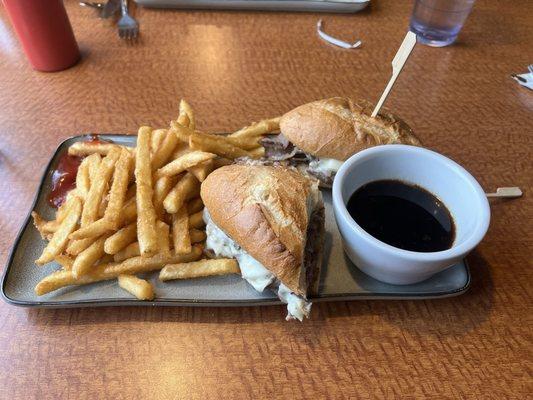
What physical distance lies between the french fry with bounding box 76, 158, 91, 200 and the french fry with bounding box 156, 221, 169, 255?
29cm

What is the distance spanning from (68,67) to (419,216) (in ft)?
6.42

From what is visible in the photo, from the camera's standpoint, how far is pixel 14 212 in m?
1.52

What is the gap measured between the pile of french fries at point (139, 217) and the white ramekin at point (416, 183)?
15.0 inches

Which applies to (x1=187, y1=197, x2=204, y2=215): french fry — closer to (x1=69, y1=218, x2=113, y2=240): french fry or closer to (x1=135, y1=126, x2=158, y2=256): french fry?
(x1=135, y1=126, x2=158, y2=256): french fry

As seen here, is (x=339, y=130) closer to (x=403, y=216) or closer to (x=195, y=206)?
(x=403, y=216)

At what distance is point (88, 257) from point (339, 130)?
0.91 meters

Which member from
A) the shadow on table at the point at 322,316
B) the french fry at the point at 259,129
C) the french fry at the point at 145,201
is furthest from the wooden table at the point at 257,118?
the french fry at the point at 259,129

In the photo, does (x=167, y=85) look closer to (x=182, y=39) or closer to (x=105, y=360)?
(x=182, y=39)

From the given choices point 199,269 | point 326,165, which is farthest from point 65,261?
point 326,165

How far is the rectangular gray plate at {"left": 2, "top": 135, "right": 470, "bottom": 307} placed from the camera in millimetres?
1208

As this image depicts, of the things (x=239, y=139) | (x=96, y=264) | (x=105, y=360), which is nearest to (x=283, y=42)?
(x=239, y=139)

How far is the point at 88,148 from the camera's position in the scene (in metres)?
1.54

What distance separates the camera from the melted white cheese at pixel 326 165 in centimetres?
149

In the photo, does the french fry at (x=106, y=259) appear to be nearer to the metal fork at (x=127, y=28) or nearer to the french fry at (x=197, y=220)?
the french fry at (x=197, y=220)
